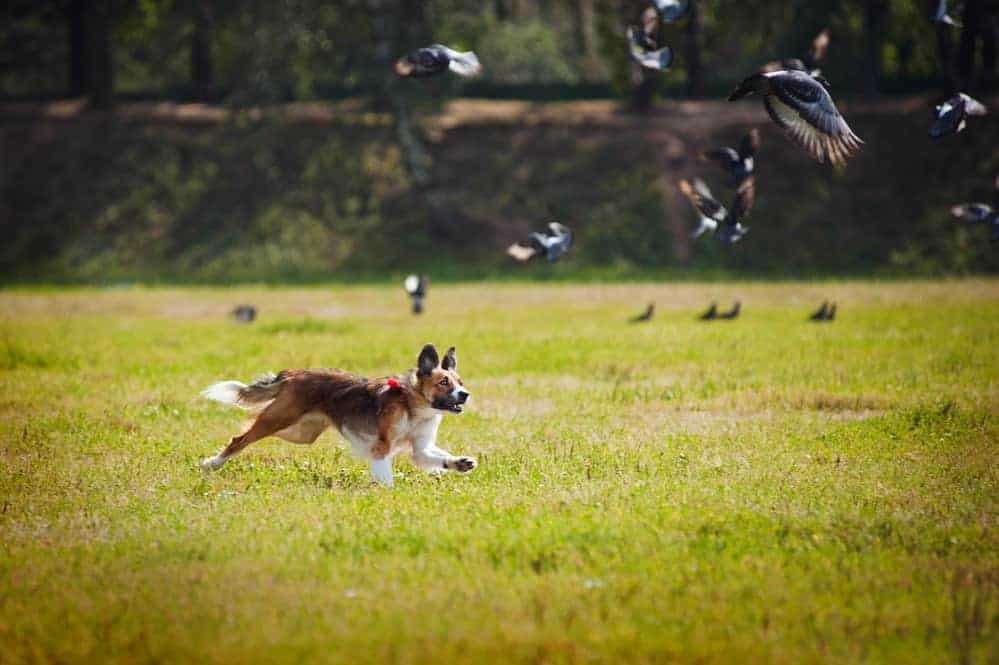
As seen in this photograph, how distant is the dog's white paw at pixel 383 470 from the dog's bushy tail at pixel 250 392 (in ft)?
4.13

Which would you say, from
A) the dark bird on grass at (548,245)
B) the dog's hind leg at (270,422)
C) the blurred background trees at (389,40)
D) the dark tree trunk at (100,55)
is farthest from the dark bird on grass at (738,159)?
the dark tree trunk at (100,55)

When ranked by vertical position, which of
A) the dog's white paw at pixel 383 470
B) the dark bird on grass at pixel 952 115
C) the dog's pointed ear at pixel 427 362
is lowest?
the dog's white paw at pixel 383 470

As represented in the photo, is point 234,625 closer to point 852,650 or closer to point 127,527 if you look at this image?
point 127,527

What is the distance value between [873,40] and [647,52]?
33.2 meters

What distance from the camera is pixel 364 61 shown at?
42.2 m

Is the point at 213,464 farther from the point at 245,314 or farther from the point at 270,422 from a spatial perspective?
the point at 245,314

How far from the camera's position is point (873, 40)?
4731 centimetres

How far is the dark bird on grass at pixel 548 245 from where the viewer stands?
18.7 meters

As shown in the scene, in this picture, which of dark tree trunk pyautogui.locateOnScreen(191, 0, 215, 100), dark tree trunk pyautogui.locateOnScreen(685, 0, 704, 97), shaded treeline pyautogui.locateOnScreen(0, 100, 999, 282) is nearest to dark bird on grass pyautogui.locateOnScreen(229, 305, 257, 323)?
shaded treeline pyautogui.locateOnScreen(0, 100, 999, 282)

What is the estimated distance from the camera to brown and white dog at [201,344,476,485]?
10836 millimetres

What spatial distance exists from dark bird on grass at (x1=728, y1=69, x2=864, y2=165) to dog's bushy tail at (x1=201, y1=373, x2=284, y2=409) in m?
5.35

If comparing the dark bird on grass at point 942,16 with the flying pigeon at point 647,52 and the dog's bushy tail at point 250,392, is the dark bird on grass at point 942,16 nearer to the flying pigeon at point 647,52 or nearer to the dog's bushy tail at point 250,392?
A: the flying pigeon at point 647,52

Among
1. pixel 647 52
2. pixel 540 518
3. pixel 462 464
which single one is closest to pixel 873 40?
pixel 647 52

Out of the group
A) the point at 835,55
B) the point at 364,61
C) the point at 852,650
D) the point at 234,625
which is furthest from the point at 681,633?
the point at 835,55
